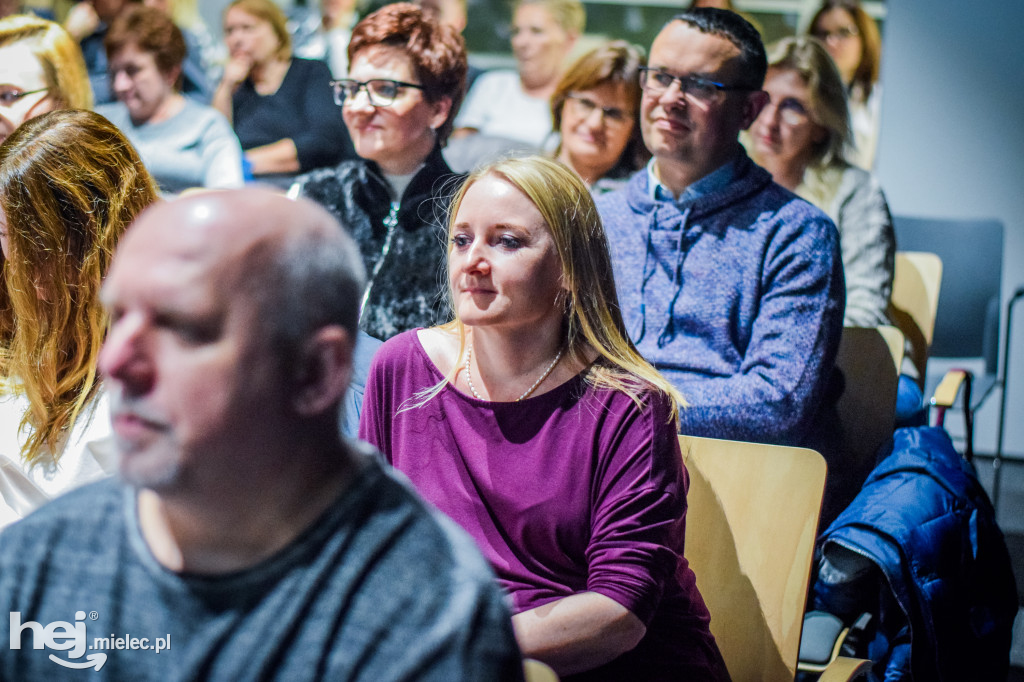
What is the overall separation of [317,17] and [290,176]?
1.36 metres

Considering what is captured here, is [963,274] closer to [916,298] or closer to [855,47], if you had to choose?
[916,298]

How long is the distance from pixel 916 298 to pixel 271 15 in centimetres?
319

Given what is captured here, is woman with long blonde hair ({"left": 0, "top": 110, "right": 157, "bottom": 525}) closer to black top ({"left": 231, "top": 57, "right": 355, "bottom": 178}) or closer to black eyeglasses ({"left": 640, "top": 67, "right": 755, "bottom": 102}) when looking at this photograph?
black eyeglasses ({"left": 640, "top": 67, "right": 755, "bottom": 102})

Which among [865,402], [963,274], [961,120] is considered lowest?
[963,274]

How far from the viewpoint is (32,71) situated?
9.18ft

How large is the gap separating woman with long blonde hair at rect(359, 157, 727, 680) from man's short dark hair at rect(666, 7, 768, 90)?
103 centimetres

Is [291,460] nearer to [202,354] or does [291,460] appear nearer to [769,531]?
[202,354]

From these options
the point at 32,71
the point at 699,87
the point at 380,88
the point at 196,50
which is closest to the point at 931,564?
the point at 699,87

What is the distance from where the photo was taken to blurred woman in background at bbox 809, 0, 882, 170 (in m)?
4.33

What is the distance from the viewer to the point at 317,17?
16.8 ft

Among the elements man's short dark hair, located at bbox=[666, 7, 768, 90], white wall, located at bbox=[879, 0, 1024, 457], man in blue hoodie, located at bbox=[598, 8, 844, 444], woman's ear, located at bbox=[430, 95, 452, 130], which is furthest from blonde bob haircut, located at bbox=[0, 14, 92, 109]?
white wall, located at bbox=[879, 0, 1024, 457]

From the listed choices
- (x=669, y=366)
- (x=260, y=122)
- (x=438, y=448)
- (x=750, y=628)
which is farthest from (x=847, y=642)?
(x=260, y=122)

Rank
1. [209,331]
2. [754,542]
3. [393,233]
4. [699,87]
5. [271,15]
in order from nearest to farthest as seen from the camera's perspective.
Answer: [209,331] → [754,542] → [699,87] → [393,233] → [271,15]

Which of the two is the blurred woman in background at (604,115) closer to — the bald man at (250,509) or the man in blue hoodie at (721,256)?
the man in blue hoodie at (721,256)
